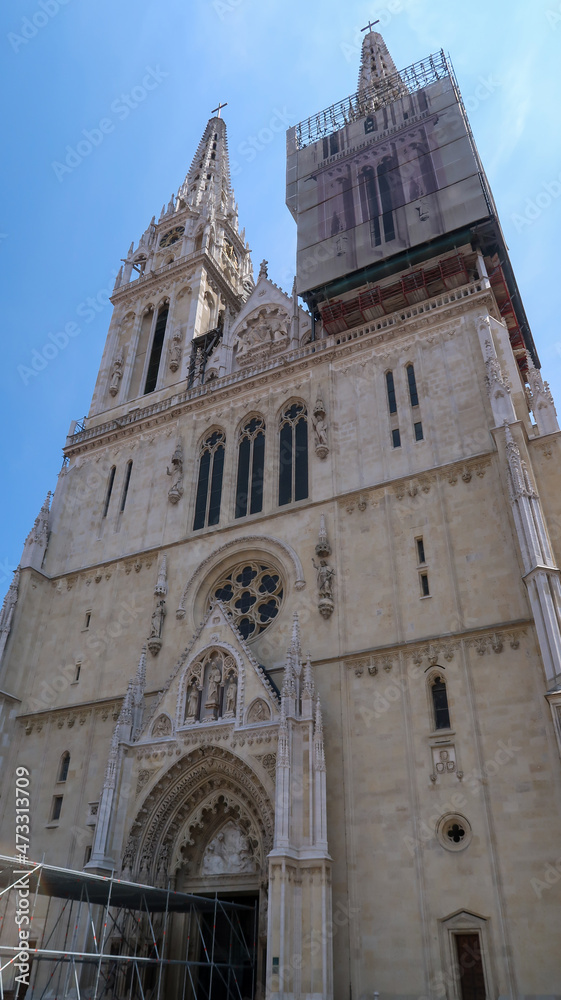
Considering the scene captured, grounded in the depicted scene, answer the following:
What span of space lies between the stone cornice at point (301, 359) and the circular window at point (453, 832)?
14.0 m

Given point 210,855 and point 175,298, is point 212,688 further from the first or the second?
point 175,298

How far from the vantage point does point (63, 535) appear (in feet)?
86.7

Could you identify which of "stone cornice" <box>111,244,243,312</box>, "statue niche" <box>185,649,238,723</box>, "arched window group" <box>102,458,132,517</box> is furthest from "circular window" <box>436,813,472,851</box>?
"stone cornice" <box>111,244,243,312</box>

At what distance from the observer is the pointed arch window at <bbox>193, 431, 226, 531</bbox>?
23.6 m

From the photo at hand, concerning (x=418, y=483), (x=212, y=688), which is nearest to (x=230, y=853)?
(x=212, y=688)

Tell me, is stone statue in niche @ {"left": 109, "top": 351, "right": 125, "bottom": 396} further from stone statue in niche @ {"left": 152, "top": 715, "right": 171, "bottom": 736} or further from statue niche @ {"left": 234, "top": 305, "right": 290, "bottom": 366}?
stone statue in niche @ {"left": 152, "top": 715, "right": 171, "bottom": 736}

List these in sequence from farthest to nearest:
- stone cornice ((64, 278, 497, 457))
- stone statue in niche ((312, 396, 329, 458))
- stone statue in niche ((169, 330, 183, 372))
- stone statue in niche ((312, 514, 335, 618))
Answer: stone statue in niche ((169, 330, 183, 372))
stone cornice ((64, 278, 497, 457))
stone statue in niche ((312, 396, 329, 458))
stone statue in niche ((312, 514, 335, 618))

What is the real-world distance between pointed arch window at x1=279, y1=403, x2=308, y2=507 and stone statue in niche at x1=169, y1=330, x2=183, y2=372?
24.2 feet

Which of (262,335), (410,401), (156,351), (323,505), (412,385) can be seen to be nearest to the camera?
(323,505)

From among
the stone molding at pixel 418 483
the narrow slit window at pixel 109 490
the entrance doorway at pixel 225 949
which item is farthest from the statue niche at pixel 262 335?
the entrance doorway at pixel 225 949

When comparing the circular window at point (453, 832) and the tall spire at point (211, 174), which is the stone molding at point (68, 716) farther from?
the tall spire at point (211, 174)

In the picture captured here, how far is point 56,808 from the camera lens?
65.9 ft

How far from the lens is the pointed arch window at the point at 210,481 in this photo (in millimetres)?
23620

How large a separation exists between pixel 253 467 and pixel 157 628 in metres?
6.15
